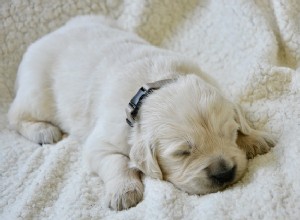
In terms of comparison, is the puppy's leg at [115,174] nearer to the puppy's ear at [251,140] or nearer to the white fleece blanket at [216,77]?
the white fleece blanket at [216,77]

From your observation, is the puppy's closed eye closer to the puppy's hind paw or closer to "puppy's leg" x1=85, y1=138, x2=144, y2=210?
"puppy's leg" x1=85, y1=138, x2=144, y2=210

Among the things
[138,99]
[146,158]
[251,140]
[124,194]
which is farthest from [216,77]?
[124,194]

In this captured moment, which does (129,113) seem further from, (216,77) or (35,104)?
(216,77)

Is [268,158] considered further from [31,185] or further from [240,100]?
[31,185]

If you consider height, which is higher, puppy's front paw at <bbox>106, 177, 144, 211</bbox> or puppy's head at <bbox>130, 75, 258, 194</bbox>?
puppy's head at <bbox>130, 75, 258, 194</bbox>

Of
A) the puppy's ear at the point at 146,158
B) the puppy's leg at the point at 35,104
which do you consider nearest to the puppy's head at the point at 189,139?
the puppy's ear at the point at 146,158

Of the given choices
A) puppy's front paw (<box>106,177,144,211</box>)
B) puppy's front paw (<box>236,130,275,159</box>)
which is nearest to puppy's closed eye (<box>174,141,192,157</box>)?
puppy's front paw (<box>106,177,144,211</box>)
